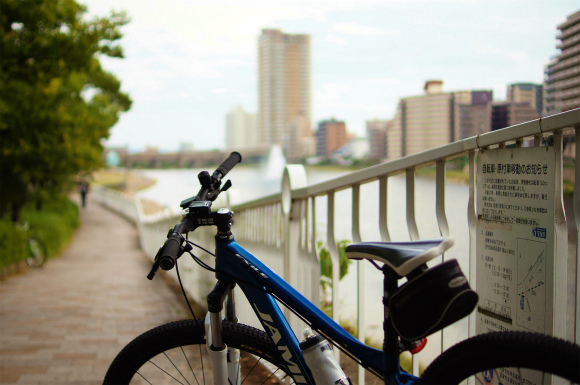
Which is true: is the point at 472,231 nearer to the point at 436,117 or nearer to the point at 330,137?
the point at 436,117

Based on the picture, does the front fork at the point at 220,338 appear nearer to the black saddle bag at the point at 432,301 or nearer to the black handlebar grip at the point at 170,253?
the black handlebar grip at the point at 170,253

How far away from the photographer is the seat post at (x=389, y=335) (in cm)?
142

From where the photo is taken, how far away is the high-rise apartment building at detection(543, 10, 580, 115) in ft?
6.74

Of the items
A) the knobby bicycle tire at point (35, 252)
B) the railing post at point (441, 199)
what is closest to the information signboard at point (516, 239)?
the railing post at point (441, 199)

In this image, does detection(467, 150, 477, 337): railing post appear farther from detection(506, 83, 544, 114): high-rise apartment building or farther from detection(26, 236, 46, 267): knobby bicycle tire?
detection(26, 236, 46, 267): knobby bicycle tire

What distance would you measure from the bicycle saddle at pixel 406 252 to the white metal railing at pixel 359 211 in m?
0.36

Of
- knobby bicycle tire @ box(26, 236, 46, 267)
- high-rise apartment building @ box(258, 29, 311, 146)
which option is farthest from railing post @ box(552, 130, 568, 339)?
high-rise apartment building @ box(258, 29, 311, 146)

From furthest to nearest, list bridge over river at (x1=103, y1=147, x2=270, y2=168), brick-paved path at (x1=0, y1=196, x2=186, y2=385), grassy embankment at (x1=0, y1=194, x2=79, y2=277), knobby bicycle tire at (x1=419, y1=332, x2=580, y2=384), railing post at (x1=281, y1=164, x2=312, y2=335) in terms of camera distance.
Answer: bridge over river at (x1=103, y1=147, x2=270, y2=168), grassy embankment at (x1=0, y1=194, x2=79, y2=277), brick-paved path at (x1=0, y1=196, x2=186, y2=385), railing post at (x1=281, y1=164, x2=312, y2=335), knobby bicycle tire at (x1=419, y1=332, x2=580, y2=384)

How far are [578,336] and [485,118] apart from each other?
5.62 ft

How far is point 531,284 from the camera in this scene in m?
1.50

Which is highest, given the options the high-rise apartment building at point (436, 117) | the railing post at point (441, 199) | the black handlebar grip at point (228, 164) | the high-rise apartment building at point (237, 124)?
the high-rise apartment building at point (237, 124)

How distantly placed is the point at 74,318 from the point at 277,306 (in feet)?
13.0

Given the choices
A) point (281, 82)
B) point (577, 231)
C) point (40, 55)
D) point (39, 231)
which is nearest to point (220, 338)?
point (577, 231)

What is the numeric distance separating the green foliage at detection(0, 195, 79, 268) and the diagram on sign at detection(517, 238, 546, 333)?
886 centimetres
